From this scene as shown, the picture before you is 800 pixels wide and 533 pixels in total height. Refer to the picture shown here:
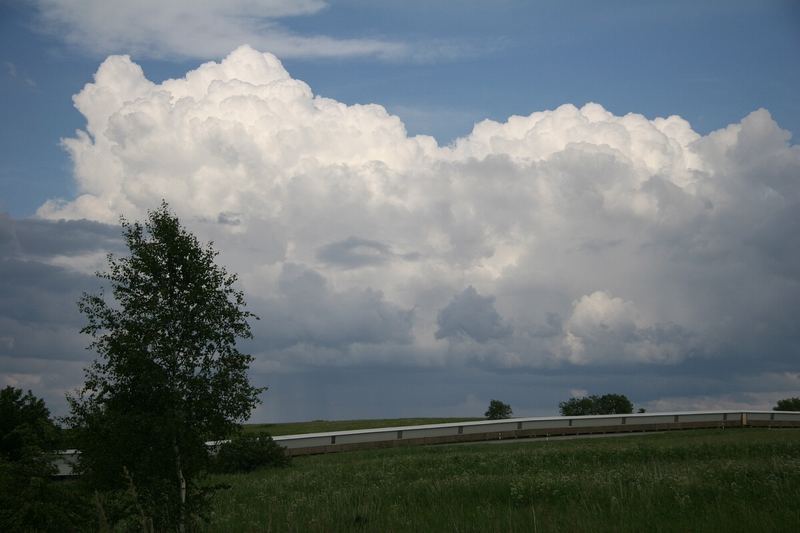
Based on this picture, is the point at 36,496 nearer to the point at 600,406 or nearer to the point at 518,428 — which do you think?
the point at 518,428

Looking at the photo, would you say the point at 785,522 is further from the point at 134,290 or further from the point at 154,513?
the point at 134,290

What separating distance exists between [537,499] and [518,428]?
39.1 meters

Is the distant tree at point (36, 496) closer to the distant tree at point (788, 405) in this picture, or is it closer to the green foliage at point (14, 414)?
the green foliage at point (14, 414)

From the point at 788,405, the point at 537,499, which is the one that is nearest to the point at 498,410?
the point at 788,405

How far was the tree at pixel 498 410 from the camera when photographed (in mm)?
74312

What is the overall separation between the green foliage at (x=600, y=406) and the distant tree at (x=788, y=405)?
20301 millimetres

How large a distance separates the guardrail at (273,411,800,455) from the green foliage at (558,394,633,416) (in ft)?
39.7

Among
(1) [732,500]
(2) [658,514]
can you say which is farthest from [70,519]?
(1) [732,500]

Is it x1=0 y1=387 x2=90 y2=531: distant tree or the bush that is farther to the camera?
the bush

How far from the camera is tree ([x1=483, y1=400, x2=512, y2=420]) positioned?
74.3m

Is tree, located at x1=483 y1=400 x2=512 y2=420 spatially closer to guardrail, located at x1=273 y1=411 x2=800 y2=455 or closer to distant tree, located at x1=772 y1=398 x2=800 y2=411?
guardrail, located at x1=273 y1=411 x2=800 y2=455

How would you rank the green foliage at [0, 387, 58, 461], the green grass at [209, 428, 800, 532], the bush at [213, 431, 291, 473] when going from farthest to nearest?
the bush at [213, 431, 291, 473] → the green foliage at [0, 387, 58, 461] → the green grass at [209, 428, 800, 532]

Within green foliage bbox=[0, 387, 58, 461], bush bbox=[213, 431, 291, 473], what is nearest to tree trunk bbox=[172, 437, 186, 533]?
green foliage bbox=[0, 387, 58, 461]

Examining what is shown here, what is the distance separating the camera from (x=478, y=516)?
18.0 m
